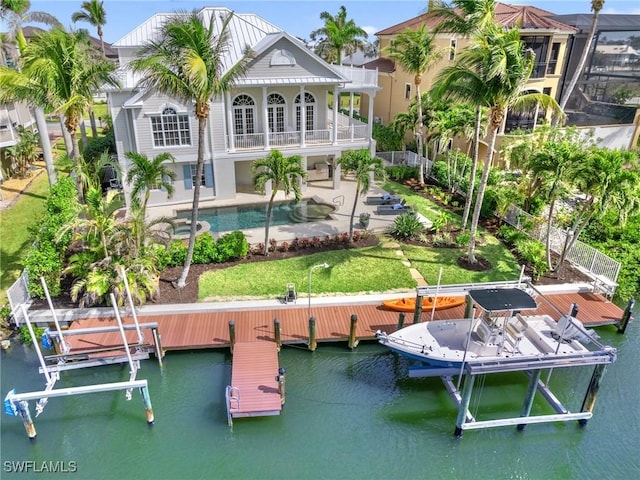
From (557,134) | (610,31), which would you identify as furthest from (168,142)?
(610,31)

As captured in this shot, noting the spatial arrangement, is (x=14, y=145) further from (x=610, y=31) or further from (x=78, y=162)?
(x=610, y=31)

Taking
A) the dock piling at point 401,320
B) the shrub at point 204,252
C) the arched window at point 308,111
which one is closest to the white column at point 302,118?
the arched window at point 308,111

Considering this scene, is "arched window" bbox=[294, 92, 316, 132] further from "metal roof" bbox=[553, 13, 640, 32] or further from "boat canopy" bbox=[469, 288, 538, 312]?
"metal roof" bbox=[553, 13, 640, 32]

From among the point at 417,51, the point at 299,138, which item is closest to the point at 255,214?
the point at 299,138

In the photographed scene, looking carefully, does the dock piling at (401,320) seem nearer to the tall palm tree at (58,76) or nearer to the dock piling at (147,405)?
the dock piling at (147,405)

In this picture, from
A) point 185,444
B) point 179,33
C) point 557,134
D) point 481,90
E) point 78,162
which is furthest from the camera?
point 557,134
